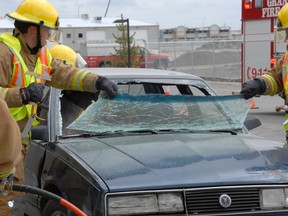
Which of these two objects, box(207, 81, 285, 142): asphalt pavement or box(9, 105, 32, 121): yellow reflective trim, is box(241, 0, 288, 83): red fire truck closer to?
box(207, 81, 285, 142): asphalt pavement

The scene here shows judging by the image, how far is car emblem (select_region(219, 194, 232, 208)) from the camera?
3.36 metres

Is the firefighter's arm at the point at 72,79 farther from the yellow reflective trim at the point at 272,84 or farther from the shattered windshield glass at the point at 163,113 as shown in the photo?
the yellow reflective trim at the point at 272,84

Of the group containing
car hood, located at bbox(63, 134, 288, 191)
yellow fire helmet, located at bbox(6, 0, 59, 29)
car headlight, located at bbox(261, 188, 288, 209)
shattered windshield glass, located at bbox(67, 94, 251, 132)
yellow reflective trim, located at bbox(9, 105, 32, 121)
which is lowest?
car headlight, located at bbox(261, 188, 288, 209)

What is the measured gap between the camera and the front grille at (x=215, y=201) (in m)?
3.35

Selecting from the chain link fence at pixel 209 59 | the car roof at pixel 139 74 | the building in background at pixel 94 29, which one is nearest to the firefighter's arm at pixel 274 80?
the car roof at pixel 139 74

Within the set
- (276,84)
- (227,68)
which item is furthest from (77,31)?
(276,84)

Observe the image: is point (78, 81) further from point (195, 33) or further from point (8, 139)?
point (195, 33)

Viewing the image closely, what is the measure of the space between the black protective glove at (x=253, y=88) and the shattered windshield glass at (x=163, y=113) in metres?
0.06

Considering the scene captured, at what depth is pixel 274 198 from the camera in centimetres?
347

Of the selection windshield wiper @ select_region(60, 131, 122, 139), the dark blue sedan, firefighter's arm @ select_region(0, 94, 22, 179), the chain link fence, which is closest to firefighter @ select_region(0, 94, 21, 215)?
firefighter's arm @ select_region(0, 94, 22, 179)

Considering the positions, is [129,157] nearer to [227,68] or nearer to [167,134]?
[167,134]

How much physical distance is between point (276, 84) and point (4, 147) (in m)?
2.98

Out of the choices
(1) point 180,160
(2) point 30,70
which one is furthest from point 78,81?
(1) point 180,160

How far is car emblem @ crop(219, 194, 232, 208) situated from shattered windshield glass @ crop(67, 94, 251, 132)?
115 centimetres
